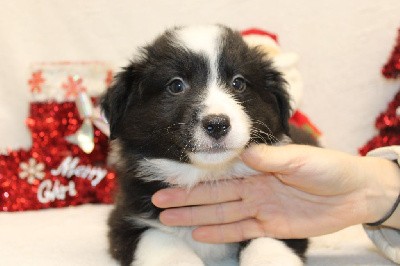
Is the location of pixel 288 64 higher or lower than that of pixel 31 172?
higher

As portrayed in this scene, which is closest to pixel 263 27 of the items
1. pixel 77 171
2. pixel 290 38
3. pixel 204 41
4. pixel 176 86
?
pixel 290 38

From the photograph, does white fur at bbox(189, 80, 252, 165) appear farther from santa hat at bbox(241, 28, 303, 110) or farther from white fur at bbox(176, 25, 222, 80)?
santa hat at bbox(241, 28, 303, 110)

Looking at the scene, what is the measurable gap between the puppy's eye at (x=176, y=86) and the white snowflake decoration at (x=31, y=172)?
2088 millimetres

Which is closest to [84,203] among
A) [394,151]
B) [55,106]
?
[55,106]

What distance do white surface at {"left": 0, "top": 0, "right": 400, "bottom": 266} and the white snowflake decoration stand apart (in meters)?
0.34

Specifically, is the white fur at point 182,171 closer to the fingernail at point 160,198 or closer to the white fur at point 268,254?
the fingernail at point 160,198

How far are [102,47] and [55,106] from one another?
74 cm

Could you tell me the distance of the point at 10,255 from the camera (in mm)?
3133

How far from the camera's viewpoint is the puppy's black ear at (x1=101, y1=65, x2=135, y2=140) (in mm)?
2990

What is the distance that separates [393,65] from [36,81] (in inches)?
115

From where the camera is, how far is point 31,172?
4551 mm

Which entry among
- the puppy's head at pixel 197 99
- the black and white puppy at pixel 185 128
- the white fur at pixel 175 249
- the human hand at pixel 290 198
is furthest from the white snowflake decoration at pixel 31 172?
the human hand at pixel 290 198

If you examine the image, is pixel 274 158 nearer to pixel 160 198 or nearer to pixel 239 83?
pixel 239 83

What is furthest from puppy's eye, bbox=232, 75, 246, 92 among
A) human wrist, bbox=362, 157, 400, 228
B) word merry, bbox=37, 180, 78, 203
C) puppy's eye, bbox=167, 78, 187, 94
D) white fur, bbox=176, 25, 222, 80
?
word merry, bbox=37, 180, 78, 203
